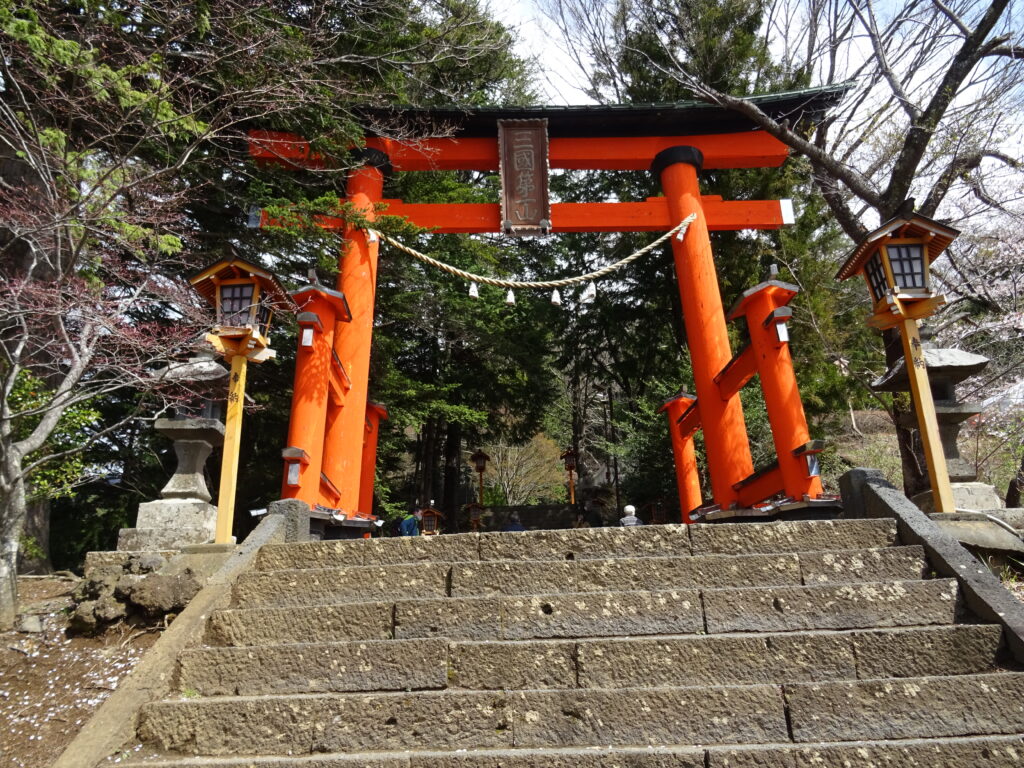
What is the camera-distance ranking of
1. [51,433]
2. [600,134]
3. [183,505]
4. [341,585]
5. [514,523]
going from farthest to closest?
[514,523] → [600,134] → [51,433] → [183,505] → [341,585]

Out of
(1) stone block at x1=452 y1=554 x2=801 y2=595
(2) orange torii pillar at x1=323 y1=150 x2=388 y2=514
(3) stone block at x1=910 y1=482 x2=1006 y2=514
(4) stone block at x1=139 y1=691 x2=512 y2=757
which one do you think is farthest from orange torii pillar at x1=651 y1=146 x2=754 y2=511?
(4) stone block at x1=139 y1=691 x2=512 y2=757

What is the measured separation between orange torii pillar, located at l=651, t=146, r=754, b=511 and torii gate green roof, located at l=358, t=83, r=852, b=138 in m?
0.41

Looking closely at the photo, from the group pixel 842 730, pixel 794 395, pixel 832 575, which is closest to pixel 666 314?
pixel 794 395

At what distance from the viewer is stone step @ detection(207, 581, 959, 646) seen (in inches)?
119

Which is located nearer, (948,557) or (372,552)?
(948,557)

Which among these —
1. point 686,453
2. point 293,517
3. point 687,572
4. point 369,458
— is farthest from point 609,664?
point 369,458

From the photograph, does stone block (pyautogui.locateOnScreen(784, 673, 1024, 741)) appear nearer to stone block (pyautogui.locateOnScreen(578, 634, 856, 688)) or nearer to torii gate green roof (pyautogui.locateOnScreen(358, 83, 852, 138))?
stone block (pyautogui.locateOnScreen(578, 634, 856, 688))

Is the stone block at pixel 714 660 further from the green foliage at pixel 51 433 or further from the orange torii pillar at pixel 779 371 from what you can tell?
the green foliage at pixel 51 433

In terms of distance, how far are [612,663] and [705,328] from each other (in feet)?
16.3

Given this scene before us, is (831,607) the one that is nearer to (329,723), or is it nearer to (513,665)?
(513,665)

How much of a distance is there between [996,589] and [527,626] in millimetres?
2232

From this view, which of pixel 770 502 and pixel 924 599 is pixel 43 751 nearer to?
pixel 924 599

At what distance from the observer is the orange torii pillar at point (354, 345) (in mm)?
6461

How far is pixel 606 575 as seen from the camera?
335 cm
